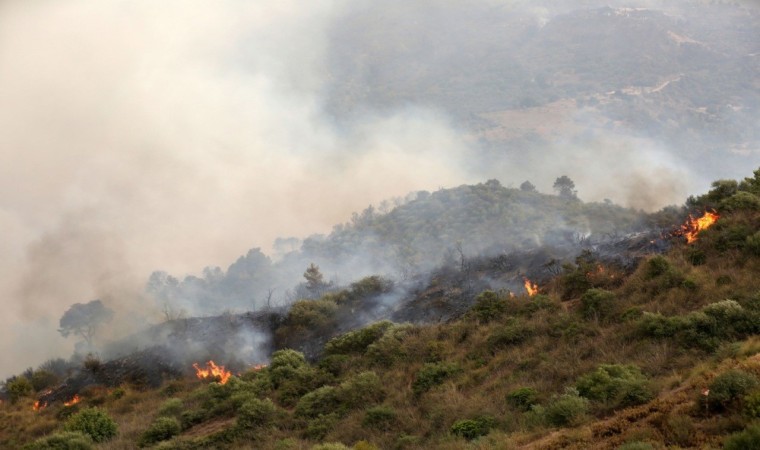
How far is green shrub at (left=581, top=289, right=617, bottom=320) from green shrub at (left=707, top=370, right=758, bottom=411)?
11.3 m

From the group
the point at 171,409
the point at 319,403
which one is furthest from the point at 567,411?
the point at 171,409

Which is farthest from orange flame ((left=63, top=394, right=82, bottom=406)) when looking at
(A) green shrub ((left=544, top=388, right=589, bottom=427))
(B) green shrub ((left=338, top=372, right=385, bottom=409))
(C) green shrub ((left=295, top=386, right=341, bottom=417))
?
(A) green shrub ((left=544, top=388, right=589, bottom=427))

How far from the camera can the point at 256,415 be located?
70.6ft

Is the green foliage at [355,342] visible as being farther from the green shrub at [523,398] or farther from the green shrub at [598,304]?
the green shrub at [523,398]

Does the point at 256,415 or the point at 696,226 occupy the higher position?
the point at 696,226

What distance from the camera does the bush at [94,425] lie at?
23859mm

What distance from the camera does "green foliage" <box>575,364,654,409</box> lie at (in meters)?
14.4

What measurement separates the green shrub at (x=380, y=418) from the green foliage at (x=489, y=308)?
10680mm

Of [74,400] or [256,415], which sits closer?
[256,415]

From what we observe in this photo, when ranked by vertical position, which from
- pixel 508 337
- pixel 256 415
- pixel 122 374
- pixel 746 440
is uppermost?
pixel 122 374

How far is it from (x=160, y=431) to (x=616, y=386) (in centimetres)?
1713

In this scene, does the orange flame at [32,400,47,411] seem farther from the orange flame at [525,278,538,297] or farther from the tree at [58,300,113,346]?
the tree at [58,300,113,346]

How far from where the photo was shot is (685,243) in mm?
29125

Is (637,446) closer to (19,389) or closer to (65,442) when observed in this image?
(65,442)
